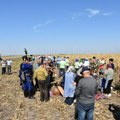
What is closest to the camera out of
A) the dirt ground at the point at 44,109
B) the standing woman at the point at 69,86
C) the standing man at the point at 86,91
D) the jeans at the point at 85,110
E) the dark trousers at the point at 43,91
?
the standing man at the point at 86,91

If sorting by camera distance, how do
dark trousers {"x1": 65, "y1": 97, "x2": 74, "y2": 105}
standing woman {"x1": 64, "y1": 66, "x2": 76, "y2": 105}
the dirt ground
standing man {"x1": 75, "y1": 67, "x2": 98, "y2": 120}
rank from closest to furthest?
1. standing man {"x1": 75, "y1": 67, "x2": 98, "y2": 120}
2. the dirt ground
3. standing woman {"x1": 64, "y1": 66, "x2": 76, "y2": 105}
4. dark trousers {"x1": 65, "y1": 97, "x2": 74, "y2": 105}

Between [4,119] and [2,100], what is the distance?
153 inches

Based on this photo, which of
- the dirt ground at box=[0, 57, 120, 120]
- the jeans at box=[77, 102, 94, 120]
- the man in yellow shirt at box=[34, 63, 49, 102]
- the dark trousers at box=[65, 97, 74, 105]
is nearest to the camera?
the jeans at box=[77, 102, 94, 120]

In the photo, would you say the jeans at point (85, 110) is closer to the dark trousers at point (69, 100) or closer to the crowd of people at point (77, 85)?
the crowd of people at point (77, 85)

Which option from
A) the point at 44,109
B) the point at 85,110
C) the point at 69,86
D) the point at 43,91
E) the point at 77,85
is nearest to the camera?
the point at 85,110

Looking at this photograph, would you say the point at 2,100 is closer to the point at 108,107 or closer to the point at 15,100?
the point at 15,100

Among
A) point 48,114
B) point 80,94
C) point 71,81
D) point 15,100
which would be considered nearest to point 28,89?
point 15,100

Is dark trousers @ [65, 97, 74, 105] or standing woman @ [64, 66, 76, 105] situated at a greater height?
standing woman @ [64, 66, 76, 105]

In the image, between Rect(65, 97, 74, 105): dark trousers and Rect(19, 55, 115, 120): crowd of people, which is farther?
Rect(65, 97, 74, 105): dark trousers

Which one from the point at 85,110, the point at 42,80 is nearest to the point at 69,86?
the point at 42,80

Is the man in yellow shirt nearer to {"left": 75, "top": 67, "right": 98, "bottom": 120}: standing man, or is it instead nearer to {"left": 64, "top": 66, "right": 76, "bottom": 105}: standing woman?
{"left": 64, "top": 66, "right": 76, "bottom": 105}: standing woman

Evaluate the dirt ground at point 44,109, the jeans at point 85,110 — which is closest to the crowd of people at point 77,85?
the jeans at point 85,110

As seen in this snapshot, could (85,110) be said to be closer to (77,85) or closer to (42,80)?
(77,85)

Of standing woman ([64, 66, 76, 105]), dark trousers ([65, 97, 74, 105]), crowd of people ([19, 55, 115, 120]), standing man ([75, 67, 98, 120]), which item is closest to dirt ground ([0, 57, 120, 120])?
dark trousers ([65, 97, 74, 105])
